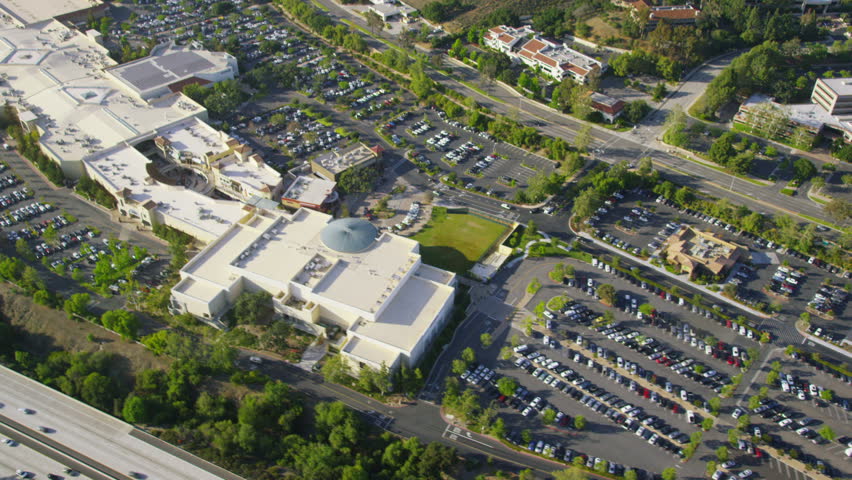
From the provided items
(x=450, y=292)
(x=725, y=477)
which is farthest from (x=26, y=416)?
(x=725, y=477)

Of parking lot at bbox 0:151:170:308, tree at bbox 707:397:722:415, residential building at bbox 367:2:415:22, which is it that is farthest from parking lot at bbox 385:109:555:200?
parking lot at bbox 0:151:170:308

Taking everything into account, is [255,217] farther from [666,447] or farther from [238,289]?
[666,447]

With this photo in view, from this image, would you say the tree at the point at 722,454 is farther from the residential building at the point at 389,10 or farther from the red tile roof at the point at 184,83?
the residential building at the point at 389,10

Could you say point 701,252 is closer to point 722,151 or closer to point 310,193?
point 722,151

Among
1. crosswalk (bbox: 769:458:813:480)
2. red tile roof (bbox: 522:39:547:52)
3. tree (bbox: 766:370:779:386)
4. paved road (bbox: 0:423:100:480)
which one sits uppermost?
red tile roof (bbox: 522:39:547:52)

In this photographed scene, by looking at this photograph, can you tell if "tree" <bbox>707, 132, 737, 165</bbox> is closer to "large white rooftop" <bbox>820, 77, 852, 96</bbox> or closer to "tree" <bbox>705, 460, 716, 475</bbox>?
"large white rooftop" <bbox>820, 77, 852, 96</bbox>

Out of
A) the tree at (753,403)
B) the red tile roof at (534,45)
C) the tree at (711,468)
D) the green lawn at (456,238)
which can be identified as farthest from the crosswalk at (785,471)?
the red tile roof at (534,45)

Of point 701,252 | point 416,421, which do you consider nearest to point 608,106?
point 701,252
